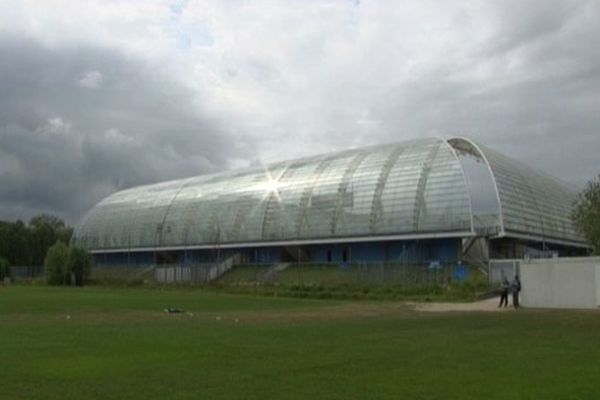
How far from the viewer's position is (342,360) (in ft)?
A: 68.3

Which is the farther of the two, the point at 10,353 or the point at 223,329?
the point at 223,329

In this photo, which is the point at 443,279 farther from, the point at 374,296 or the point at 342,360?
the point at 342,360

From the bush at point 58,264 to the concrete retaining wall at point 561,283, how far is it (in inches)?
2926

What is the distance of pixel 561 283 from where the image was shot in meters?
53.4

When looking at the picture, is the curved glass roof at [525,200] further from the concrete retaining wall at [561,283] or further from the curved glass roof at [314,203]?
the concrete retaining wall at [561,283]

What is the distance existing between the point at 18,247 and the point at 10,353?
161 meters

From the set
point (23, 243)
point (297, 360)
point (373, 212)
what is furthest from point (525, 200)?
point (23, 243)

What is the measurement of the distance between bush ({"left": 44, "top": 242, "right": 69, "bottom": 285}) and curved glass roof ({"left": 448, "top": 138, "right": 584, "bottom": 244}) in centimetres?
5706

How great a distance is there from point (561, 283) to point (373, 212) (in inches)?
2028

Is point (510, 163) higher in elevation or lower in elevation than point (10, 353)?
higher

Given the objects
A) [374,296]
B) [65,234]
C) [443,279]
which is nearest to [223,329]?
[374,296]

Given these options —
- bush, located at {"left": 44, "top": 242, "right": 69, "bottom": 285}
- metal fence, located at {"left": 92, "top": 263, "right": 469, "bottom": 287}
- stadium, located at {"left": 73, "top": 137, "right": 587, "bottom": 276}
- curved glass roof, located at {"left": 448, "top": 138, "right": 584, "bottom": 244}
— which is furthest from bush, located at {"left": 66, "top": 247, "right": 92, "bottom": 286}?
curved glass roof, located at {"left": 448, "top": 138, "right": 584, "bottom": 244}

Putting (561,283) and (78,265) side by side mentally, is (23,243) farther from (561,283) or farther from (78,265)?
(561,283)

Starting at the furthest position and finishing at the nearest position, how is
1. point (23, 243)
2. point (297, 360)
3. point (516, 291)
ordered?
1. point (23, 243)
2. point (516, 291)
3. point (297, 360)
